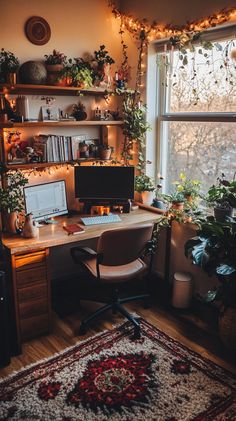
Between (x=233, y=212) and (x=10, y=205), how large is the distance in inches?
65.6

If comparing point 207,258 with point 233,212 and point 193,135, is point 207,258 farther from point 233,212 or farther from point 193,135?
point 193,135

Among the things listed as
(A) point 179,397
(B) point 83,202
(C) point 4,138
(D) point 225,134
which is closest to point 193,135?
(D) point 225,134

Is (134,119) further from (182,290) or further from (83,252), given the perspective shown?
(182,290)

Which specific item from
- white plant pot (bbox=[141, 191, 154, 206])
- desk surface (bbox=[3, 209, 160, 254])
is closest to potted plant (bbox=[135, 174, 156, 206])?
white plant pot (bbox=[141, 191, 154, 206])

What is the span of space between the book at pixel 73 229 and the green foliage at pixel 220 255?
2.83 feet

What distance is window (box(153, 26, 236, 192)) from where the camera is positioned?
112 inches

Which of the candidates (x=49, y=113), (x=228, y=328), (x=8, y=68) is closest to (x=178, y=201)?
(x=228, y=328)

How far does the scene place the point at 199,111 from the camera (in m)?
3.11

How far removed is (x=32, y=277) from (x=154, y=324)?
1.03m

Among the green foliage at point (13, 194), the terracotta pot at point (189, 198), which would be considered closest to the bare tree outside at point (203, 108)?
the terracotta pot at point (189, 198)

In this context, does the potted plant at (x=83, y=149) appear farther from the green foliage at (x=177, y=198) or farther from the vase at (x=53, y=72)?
the green foliage at (x=177, y=198)

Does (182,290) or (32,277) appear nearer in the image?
(32,277)

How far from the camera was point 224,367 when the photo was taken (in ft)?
8.00

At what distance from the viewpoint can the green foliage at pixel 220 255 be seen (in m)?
2.48
